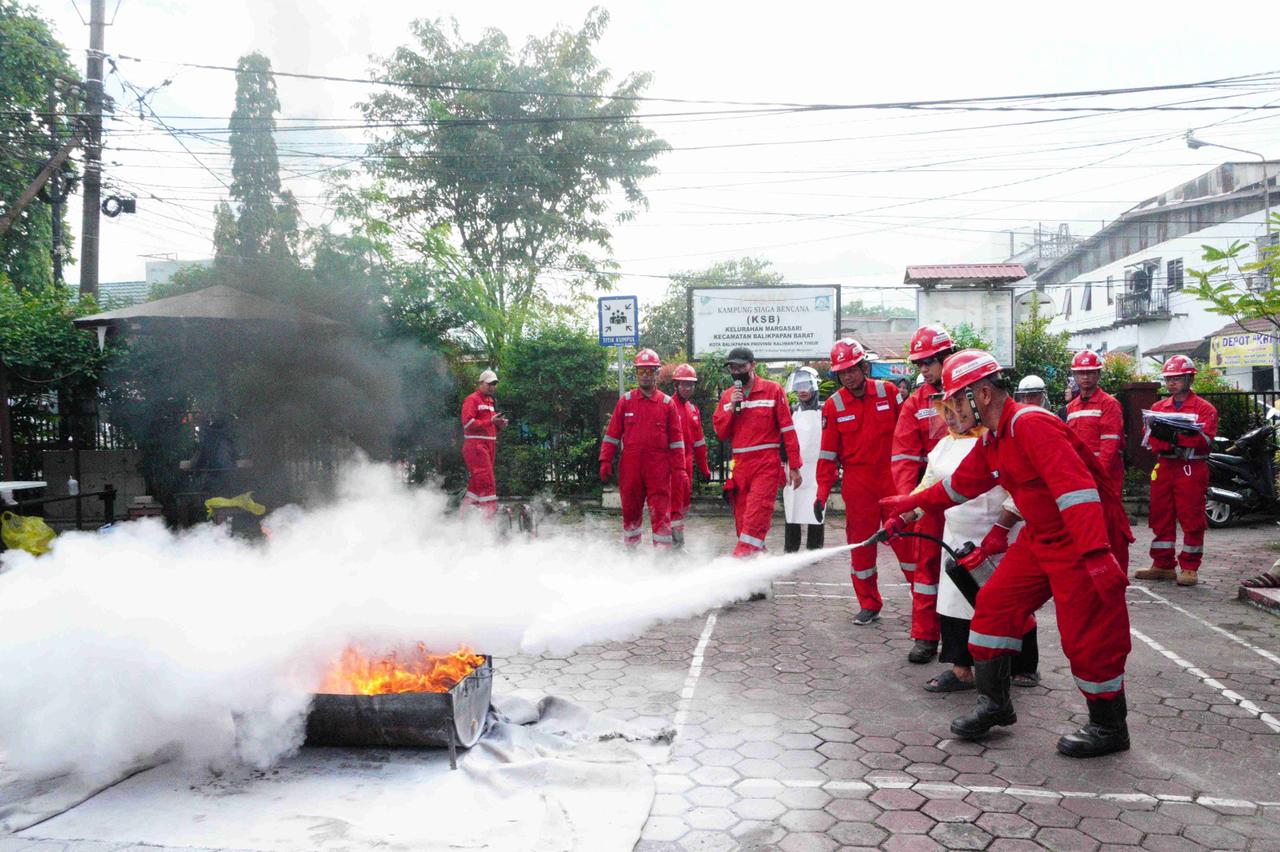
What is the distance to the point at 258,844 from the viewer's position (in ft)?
10.9

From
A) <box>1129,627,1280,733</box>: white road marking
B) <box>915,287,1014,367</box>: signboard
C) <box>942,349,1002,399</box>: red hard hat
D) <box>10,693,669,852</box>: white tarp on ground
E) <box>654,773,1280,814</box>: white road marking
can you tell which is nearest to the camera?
<box>10,693,669,852</box>: white tarp on ground

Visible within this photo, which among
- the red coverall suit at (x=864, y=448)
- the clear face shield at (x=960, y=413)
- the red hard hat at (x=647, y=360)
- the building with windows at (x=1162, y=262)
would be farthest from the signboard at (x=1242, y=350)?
the clear face shield at (x=960, y=413)

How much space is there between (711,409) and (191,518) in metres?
8.07

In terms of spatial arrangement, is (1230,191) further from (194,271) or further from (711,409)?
(194,271)

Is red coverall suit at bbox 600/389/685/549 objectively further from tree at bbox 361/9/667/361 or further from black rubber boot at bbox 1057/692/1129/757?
tree at bbox 361/9/667/361

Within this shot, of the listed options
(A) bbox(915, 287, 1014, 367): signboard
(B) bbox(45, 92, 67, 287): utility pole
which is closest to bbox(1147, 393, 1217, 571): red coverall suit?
(A) bbox(915, 287, 1014, 367): signboard

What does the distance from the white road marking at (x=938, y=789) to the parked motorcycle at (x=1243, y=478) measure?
9533 mm

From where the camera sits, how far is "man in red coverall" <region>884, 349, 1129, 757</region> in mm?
3818

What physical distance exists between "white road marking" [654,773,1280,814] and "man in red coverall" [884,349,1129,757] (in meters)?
0.40

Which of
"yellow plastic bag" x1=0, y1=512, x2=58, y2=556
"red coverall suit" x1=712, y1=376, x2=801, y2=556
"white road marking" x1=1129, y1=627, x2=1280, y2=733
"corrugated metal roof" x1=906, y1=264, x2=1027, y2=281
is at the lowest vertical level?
"white road marking" x1=1129, y1=627, x2=1280, y2=733

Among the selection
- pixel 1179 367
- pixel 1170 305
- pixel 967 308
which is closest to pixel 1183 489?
pixel 1179 367

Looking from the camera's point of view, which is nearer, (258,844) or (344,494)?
(258,844)

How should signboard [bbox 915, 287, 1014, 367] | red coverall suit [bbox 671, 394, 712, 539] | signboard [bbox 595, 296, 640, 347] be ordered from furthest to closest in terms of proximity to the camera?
signboard [bbox 915, 287, 1014, 367], signboard [bbox 595, 296, 640, 347], red coverall suit [bbox 671, 394, 712, 539]

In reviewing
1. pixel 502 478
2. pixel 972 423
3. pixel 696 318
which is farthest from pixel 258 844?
pixel 696 318
